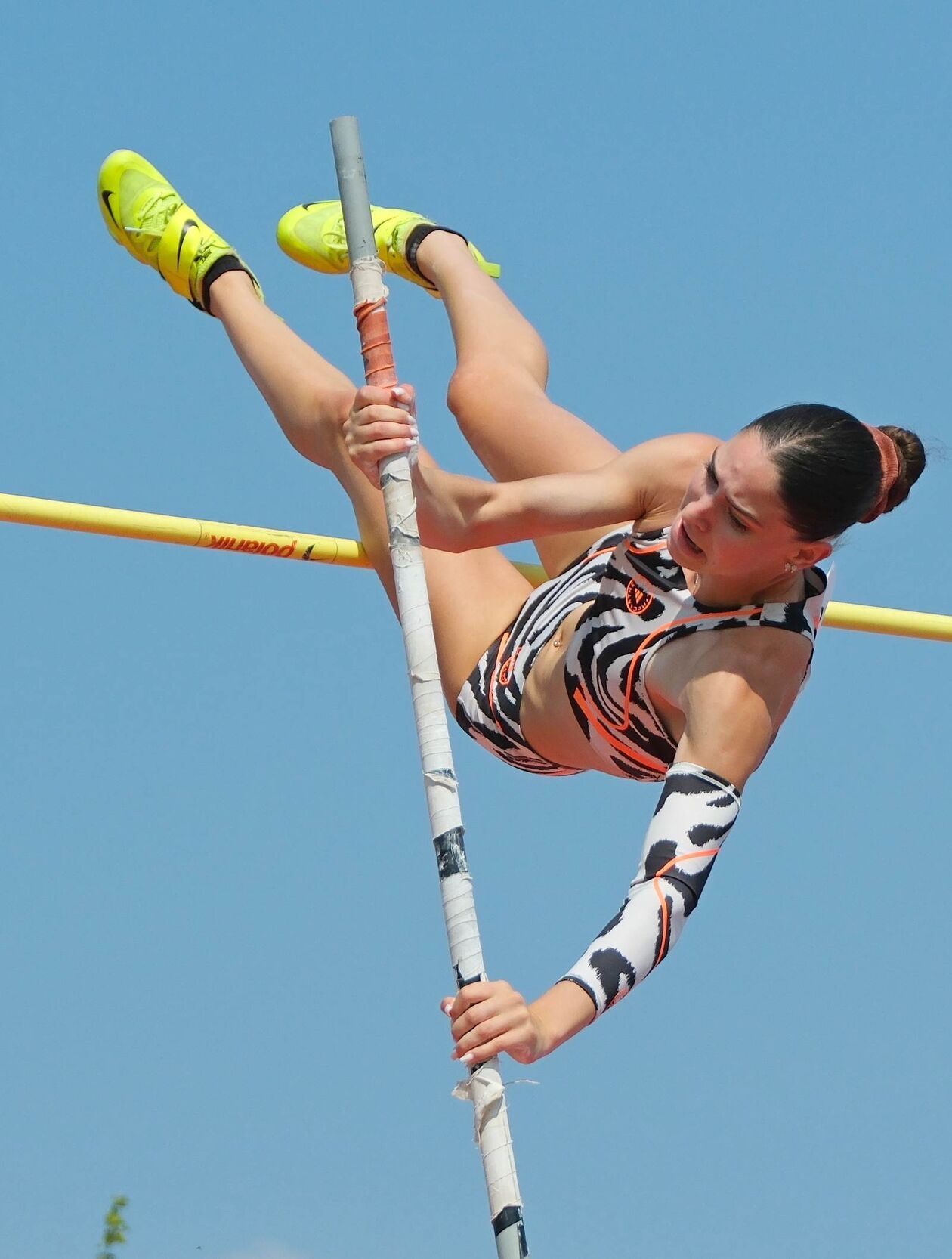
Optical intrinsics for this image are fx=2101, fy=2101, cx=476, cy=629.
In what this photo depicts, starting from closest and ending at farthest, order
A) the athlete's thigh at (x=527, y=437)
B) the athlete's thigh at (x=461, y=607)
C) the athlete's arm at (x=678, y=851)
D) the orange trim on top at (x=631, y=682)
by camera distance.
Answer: the athlete's arm at (x=678, y=851), the orange trim on top at (x=631, y=682), the athlete's thigh at (x=527, y=437), the athlete's thigh at (x=461, y=607)

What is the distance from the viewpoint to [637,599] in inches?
200

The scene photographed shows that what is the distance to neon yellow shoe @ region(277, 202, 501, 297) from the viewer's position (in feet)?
21.0

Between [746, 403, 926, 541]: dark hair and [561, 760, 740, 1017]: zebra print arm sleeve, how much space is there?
0.62 meters

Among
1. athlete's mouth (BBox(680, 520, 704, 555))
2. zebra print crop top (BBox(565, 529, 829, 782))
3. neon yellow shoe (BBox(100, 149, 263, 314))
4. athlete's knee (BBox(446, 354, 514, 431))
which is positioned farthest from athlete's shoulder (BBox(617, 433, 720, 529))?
neon yellow shoe (BBox(100, 149, 263, 314))

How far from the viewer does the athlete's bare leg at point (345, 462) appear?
5.33 meters

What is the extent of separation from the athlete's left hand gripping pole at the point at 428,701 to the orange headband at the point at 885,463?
3.44 feet

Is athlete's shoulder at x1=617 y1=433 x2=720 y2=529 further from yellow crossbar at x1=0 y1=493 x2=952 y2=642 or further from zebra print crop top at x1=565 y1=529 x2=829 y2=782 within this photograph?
yellow crossbar at x1=0 y1=493 x2=952 y2=642

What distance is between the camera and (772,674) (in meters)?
4.63

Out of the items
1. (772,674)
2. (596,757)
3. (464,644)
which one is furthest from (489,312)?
(772,674)

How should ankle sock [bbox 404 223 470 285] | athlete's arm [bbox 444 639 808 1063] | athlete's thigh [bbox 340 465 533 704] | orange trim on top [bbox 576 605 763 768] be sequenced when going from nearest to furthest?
athlete's arm [bbox 444 639 808 1063] → orange trim on top [bbox 576 605 763 768] → athlete's thigh [bbox 340 465 533 704] → ankle sock [bbox 404 223 470 285]

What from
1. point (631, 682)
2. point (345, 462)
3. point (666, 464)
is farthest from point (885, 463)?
point (345, 462)

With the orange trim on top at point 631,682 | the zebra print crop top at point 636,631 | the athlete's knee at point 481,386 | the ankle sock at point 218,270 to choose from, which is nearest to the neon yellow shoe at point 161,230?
the ankle sock at point 218,270

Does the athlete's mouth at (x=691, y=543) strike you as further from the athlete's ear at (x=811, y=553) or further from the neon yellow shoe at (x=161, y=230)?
the neon yellow shoe at (x=161, y=230)

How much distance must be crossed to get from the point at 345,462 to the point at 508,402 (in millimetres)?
614
